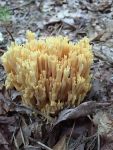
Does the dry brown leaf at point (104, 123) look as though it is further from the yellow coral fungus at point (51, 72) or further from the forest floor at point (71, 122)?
the yellow coral fungus at point (51, 72)

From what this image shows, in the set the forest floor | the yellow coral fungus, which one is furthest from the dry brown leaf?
the yellow coral fungus

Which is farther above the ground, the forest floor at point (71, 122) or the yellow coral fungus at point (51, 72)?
the yellow coral fungus at point (51, 72)

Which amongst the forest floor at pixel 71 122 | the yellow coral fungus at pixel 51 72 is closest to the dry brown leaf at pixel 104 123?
the forest floor at pixel 71 122

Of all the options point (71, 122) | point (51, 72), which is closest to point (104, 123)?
point (71, 122)

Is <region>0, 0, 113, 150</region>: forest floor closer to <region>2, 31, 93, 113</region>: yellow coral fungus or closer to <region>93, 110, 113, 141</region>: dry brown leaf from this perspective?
<region>93, 110, 113, 141</region>: dry brown leaf

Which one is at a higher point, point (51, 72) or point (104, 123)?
point (51, 72)

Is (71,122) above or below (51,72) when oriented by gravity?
below

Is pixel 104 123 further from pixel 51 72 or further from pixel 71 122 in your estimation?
pixel 51 72

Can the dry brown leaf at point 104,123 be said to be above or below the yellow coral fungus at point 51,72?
below
